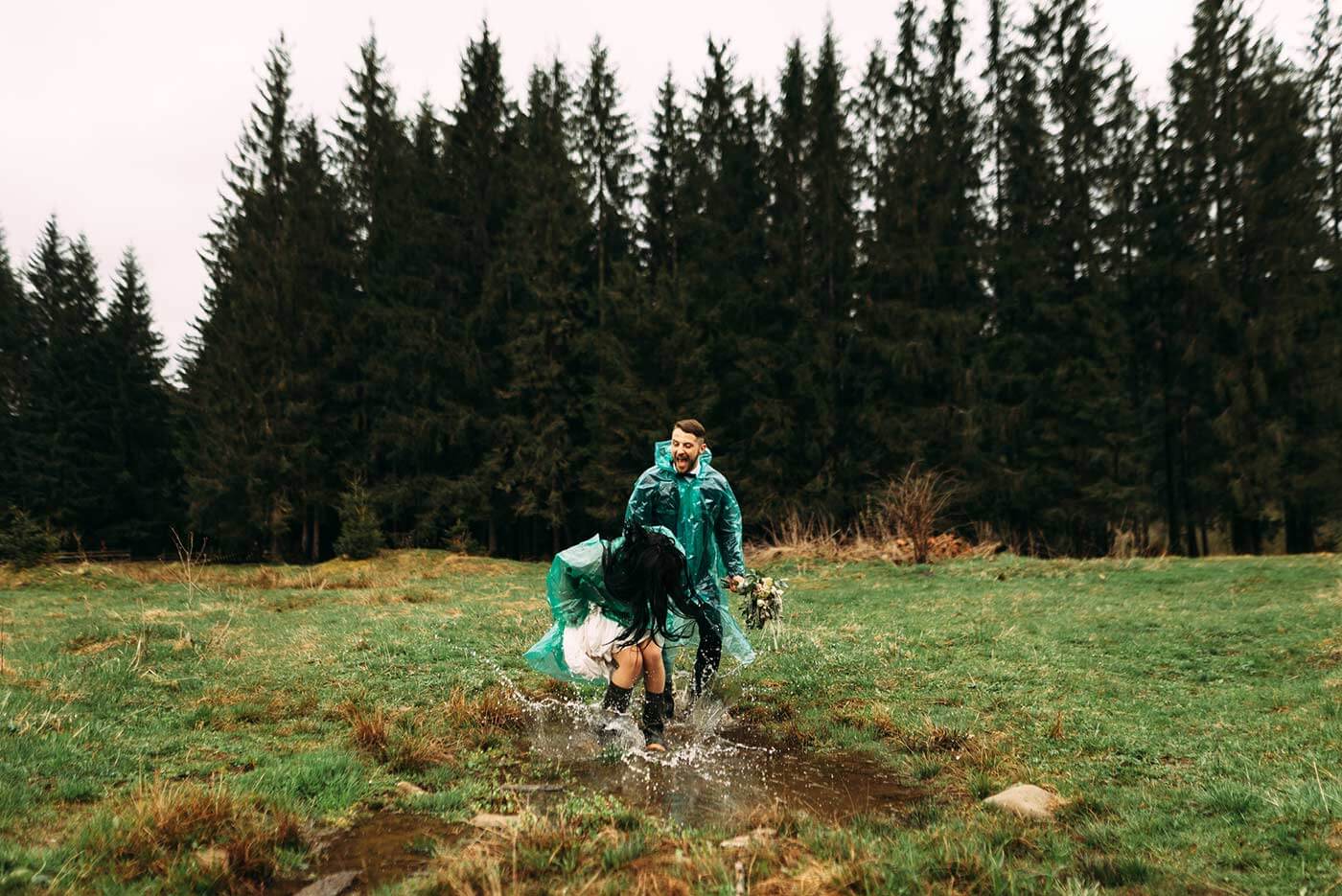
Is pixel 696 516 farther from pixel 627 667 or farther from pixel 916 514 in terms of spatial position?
pixel 916 514

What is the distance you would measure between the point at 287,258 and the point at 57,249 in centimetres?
2000

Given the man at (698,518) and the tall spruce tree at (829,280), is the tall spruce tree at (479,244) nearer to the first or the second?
the tall spruce tree at (829,280)

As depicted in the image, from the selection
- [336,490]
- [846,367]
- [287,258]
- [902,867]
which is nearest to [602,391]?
[846,367]

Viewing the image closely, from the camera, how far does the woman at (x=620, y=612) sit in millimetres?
4844

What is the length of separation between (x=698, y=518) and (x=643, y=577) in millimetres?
687

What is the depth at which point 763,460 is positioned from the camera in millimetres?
23172

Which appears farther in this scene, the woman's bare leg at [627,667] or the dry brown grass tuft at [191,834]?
the woman's bare leg at [627,667]

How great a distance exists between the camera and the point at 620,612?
5020 mm

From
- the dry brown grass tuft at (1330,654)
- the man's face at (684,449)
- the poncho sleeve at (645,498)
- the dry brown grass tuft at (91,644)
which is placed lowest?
the dry brown grass tuft at (1330,654)

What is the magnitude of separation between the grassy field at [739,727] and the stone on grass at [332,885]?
0.54 feet

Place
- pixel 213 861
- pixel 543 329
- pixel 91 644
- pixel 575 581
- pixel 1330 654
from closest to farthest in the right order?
1. pixel 213 861
2. pixel 575 581
3. pixel 1330 654
4. pixel 91 644
5. pixel 543 329

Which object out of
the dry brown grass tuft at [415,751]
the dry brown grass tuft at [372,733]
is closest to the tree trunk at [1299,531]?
the dry brown grass tuft at [415,751]

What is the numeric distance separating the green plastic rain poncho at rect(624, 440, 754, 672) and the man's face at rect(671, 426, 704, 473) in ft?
0.34

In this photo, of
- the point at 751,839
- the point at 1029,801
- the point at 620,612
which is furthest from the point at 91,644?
the point at 1029,801
